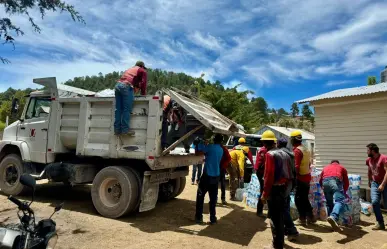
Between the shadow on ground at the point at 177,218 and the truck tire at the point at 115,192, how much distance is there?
311 mm

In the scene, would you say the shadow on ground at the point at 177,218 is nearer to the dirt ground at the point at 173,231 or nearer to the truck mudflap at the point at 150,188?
the dirt ground at the point at 173,231

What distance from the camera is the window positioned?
751 cm

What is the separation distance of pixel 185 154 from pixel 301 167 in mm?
2467

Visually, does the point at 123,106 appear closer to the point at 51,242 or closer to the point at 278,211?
the point at 278,211

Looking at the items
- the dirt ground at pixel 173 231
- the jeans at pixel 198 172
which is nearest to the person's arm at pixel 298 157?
the dirt ground at pixel 173 231

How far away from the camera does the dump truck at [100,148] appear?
5910 mm

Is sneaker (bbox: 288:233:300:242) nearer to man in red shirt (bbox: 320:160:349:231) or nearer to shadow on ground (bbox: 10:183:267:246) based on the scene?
shadow on ground (bbox: 10:183:267:246)

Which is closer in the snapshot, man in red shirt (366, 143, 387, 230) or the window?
man in red shirt (366, 143, 387, 230)

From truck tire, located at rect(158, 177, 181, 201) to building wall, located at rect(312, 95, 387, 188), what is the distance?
17.8ft

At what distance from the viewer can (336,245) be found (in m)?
5.31

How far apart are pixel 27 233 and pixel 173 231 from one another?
3.43m

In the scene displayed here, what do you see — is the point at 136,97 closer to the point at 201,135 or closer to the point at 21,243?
the point at 201,135

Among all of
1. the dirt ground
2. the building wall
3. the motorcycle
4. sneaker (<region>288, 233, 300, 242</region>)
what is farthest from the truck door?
the building wall

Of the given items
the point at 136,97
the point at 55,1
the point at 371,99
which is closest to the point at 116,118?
the point at 136,97
